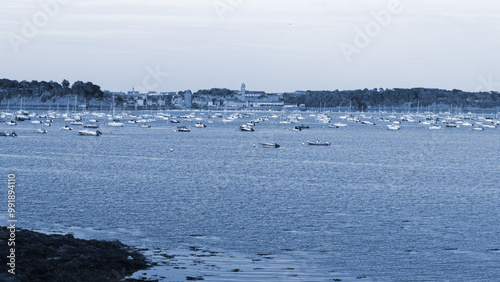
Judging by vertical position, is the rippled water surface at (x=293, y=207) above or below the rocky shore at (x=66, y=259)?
below

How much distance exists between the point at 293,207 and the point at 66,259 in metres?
20.2

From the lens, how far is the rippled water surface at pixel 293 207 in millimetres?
30047

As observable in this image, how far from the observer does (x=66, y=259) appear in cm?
2481

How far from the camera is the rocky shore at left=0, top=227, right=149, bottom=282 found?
22.6 meters

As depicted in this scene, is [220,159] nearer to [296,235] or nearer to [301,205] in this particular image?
[301,205]

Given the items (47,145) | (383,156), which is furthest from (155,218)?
(47,145)

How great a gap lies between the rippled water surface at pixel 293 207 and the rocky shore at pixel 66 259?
3.69m

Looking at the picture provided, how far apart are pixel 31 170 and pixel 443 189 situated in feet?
120

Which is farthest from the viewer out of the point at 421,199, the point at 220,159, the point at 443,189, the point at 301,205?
the point at 220,159

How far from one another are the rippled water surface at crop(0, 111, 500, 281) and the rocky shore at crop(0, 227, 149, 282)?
369 centimetres

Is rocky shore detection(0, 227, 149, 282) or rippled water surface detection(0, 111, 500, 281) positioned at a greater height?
rocky shore detection(0, 227, 149, 282)

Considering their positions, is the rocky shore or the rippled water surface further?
the rippled water surface

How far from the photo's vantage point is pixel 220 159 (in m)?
83.3

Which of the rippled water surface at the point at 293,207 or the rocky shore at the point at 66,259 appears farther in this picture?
the rippled water surface at the point at 293,207
